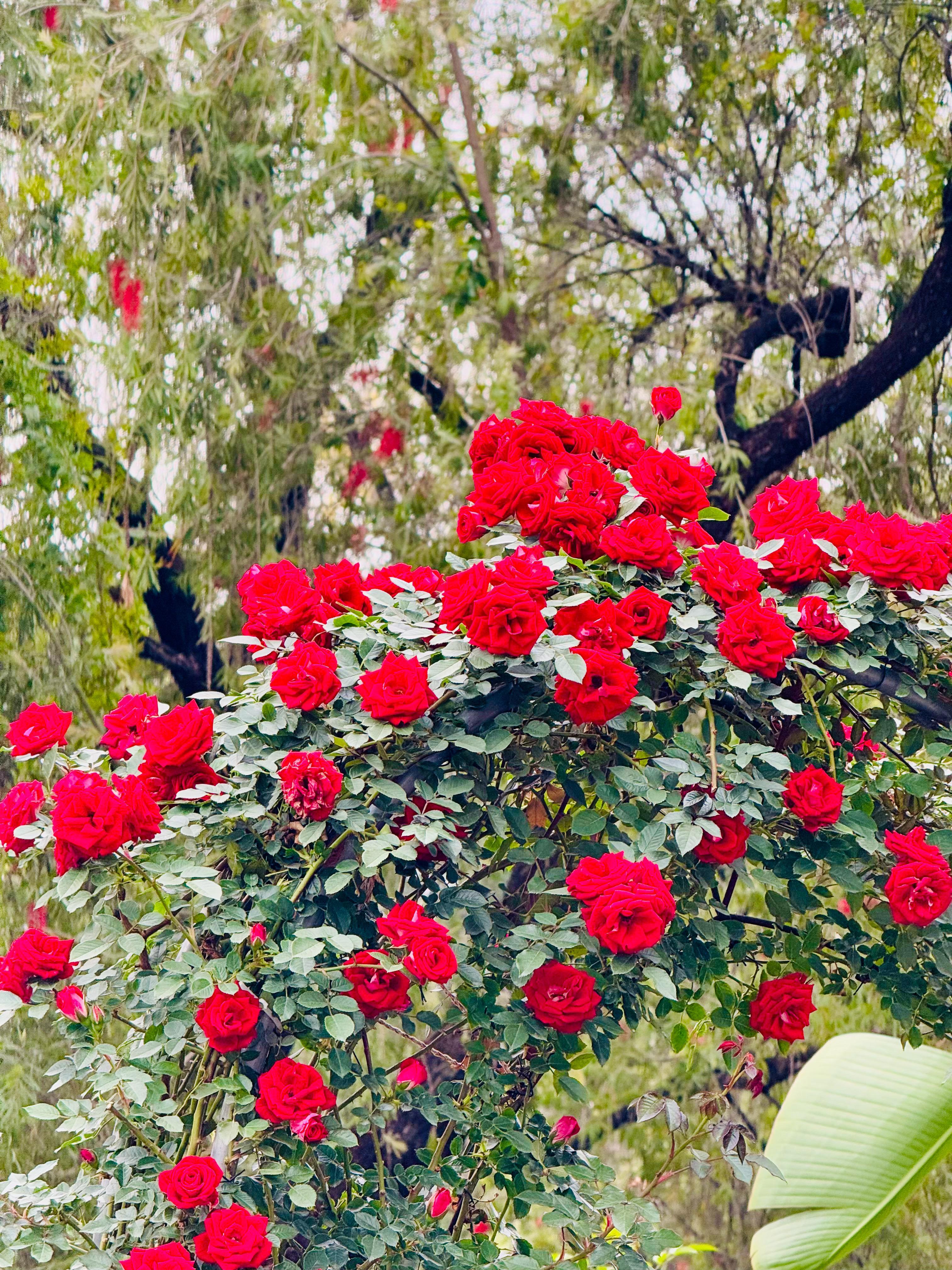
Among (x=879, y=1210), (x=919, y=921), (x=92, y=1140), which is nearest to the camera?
(x=919, y=921)

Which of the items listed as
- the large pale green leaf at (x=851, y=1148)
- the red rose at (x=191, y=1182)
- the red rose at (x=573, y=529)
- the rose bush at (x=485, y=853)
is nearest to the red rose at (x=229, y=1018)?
the rose bush at (x=485, y=853)

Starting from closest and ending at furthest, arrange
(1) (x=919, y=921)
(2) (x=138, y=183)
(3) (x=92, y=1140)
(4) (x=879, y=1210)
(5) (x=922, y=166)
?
(1) (x=919, y=921)
(3) (x=92, y=1140)
(4) (x=879, y=1210)
(2) (x=138, y=183)
(5) (x=922, y=166)

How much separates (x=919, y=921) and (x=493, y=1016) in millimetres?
457

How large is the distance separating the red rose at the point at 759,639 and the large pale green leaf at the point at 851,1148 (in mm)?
1145

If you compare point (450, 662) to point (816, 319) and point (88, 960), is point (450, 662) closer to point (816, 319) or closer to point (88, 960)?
point (88, 960)

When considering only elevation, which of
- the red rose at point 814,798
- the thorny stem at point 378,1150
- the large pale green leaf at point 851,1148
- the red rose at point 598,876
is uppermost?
the red rose at point 814,798

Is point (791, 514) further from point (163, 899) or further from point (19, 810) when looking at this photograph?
point (19, 810)

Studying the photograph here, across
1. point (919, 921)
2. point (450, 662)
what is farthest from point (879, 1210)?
point (450, 662)

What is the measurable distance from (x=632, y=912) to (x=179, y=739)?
50 cm

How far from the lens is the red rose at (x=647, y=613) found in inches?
49.7

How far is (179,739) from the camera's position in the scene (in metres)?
1.27

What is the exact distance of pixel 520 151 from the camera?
12.2ft

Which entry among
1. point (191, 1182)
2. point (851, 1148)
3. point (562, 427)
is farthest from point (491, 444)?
point (851, 1148)

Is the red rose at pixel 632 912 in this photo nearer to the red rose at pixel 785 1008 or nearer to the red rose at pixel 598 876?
the red rose at pixel 598 876
